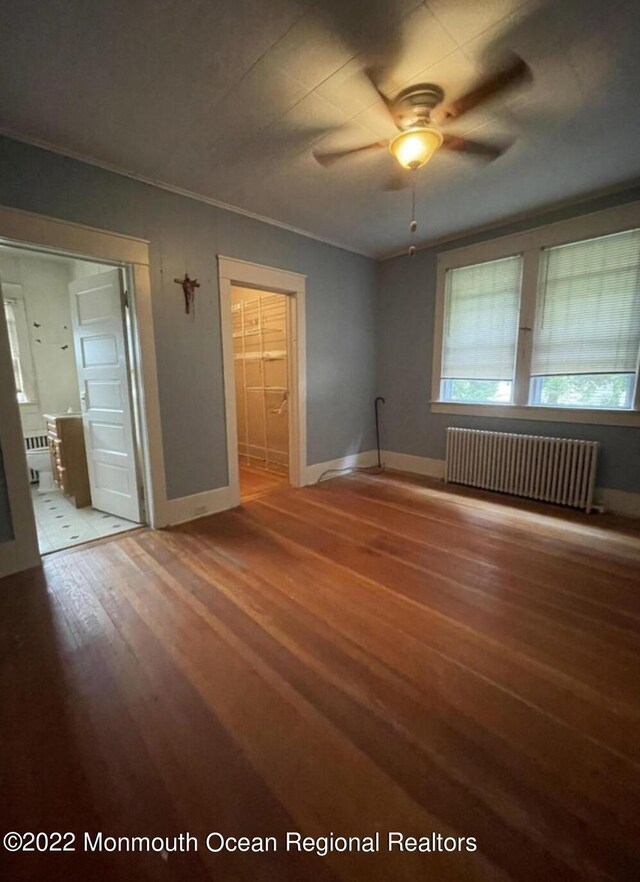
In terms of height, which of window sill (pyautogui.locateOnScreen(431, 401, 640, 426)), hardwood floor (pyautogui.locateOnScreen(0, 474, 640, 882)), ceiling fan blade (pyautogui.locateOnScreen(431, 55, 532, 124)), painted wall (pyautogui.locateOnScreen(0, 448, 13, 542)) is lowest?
hardwood floor (pyautogui.locateOnScreen(0, 474, 640, 882))

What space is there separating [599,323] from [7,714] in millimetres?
4517

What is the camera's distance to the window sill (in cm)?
306

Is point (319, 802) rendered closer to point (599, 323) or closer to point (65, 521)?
point (65, 521)

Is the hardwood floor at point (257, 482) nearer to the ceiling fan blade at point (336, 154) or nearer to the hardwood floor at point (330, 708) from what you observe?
the hardwood floor at point (330, 708)

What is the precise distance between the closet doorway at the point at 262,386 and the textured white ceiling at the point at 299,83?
199 centimetres

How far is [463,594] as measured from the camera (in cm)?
204

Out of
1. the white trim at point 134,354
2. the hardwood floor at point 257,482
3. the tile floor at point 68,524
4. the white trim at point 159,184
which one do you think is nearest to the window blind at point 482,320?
the white trim at point 159,184

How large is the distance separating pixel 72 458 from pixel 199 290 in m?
2.11

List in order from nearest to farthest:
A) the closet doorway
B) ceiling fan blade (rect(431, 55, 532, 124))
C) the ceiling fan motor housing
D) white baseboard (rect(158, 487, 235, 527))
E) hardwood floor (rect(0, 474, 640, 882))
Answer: hardwood floor (rect(0, 474, 640, 882)) < ceiling fan blade (rect(431, 55, 532, 124)) < the ceiling fan motor housing < white baseboard (rect(158, 487, 235, 527)) < the closet doorway

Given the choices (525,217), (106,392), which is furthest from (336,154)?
(106,392)

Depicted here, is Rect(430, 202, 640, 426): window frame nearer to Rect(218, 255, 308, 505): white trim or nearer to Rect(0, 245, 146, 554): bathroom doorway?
Rect(218, 255, 308, 505): white trim

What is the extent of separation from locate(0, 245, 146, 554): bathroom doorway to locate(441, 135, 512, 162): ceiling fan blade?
238cm

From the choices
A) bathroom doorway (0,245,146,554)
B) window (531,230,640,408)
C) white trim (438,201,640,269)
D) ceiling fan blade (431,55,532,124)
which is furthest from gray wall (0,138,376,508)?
window (531,230,640,408)

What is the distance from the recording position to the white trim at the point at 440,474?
311 centimetres
